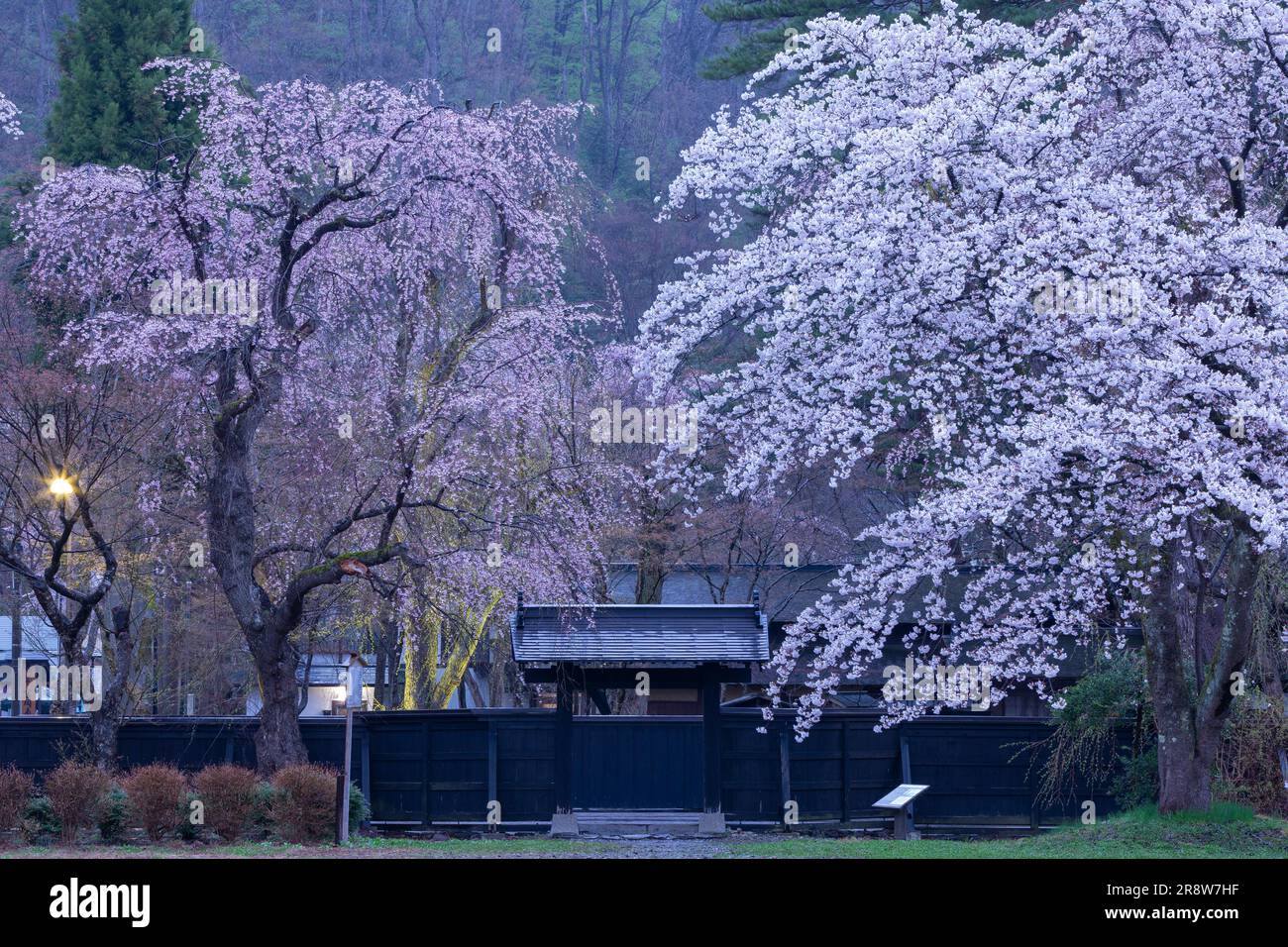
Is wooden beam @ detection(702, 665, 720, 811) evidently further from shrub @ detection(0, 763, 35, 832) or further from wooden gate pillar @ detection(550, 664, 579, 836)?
shrub @ detection(0, 763, 35, 832)

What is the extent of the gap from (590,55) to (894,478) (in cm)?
3805

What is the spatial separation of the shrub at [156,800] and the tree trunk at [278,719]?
7.41 ft

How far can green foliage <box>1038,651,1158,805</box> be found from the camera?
63.9 feet

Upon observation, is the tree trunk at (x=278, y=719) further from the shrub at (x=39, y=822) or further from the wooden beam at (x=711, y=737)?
the wooden beam at (x=711, y=737)

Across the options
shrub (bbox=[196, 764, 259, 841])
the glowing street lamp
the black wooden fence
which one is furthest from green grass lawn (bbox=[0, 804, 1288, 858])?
the glowing street lamp

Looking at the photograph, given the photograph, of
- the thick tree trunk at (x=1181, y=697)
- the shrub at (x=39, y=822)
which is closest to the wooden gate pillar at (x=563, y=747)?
the shrub at (x=39, y=822)

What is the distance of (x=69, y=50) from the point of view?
91.2 feet

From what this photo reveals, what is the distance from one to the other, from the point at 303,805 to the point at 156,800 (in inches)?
69.2

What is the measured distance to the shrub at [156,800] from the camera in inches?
616

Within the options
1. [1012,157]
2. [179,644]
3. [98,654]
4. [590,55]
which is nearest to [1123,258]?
[1012,157]

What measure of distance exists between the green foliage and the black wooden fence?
417 mm

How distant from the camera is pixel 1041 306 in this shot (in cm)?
1352

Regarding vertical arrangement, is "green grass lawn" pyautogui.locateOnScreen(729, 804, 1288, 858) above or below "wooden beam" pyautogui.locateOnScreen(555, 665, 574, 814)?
below

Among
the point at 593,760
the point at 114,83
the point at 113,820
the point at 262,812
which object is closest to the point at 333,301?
the point at 262,812
